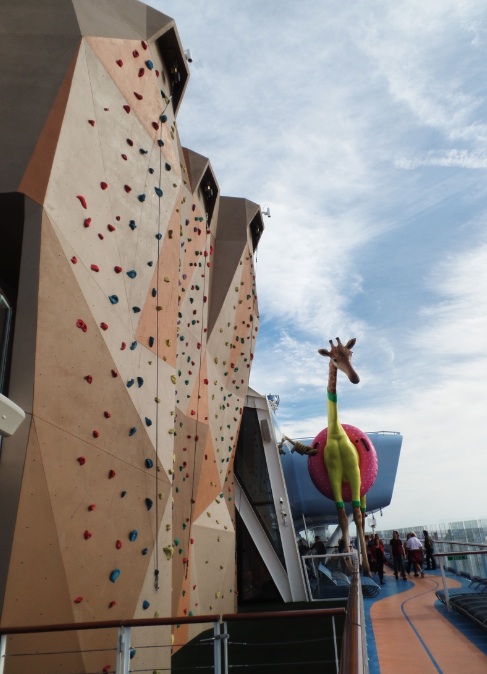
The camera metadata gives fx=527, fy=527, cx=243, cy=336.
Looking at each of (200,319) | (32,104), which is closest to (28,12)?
(32,104)

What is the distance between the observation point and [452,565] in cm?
1168

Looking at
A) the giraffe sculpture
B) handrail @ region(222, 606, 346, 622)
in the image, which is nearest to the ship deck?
handrail @ region(222, 606, 346, 622)

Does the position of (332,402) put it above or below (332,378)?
below

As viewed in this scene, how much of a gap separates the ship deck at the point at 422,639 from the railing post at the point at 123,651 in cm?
218

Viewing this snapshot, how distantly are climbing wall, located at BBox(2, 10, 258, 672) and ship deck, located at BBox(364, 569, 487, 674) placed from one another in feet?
7.65

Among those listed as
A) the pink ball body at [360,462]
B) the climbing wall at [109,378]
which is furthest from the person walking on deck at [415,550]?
the climbing wall at [109,378]

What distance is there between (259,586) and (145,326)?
27.0 ft

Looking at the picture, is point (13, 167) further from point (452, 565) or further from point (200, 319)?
point (452, 565)

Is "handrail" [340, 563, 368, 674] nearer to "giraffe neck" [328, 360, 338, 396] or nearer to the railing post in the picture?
the railing post

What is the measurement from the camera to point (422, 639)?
18.2 ft

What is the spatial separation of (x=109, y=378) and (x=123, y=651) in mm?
2463

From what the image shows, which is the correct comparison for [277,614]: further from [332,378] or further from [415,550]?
[415,550]

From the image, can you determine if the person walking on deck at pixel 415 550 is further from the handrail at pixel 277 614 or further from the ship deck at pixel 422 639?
the handrail at pixel 277 614

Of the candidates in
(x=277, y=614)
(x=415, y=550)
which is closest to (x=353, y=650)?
(x=277, y=614)
